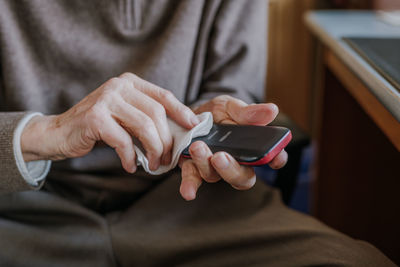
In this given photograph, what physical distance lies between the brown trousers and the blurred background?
20cm

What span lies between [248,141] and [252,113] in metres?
0.06

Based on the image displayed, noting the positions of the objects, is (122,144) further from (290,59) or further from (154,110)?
(290,59)

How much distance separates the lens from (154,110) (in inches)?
18.3

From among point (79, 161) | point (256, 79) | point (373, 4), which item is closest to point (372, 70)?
point (256, 79)

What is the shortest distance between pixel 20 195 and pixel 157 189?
0.21 metres

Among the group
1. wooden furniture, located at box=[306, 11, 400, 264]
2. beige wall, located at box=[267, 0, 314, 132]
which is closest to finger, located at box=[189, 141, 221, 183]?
wooden furniture, located at box=[306, 11, 400, 264]

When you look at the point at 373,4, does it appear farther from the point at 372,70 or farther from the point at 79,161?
the point at 79,161

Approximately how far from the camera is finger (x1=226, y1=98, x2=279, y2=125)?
0.50m

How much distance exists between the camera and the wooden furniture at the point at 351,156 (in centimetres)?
89

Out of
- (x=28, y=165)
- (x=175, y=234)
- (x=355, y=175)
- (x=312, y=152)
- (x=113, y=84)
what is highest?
(x=113, y=84)

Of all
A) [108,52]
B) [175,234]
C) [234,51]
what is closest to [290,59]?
[234,51]

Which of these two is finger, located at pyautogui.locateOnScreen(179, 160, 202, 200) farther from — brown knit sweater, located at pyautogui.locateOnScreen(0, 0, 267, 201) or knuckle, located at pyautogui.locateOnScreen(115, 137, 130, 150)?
brown knit sweater, located at pyautogui.locateOnScreen(0, 0, 267, 201)

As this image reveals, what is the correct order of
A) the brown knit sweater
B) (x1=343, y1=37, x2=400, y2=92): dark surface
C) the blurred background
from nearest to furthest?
(x1=343, y1=37, x2=400, y2=92): dark surface < the brown knit sweater < the blurred background

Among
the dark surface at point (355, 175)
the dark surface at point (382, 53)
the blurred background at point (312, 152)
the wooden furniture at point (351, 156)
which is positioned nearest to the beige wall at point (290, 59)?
the blurred background at point (312, 152)
